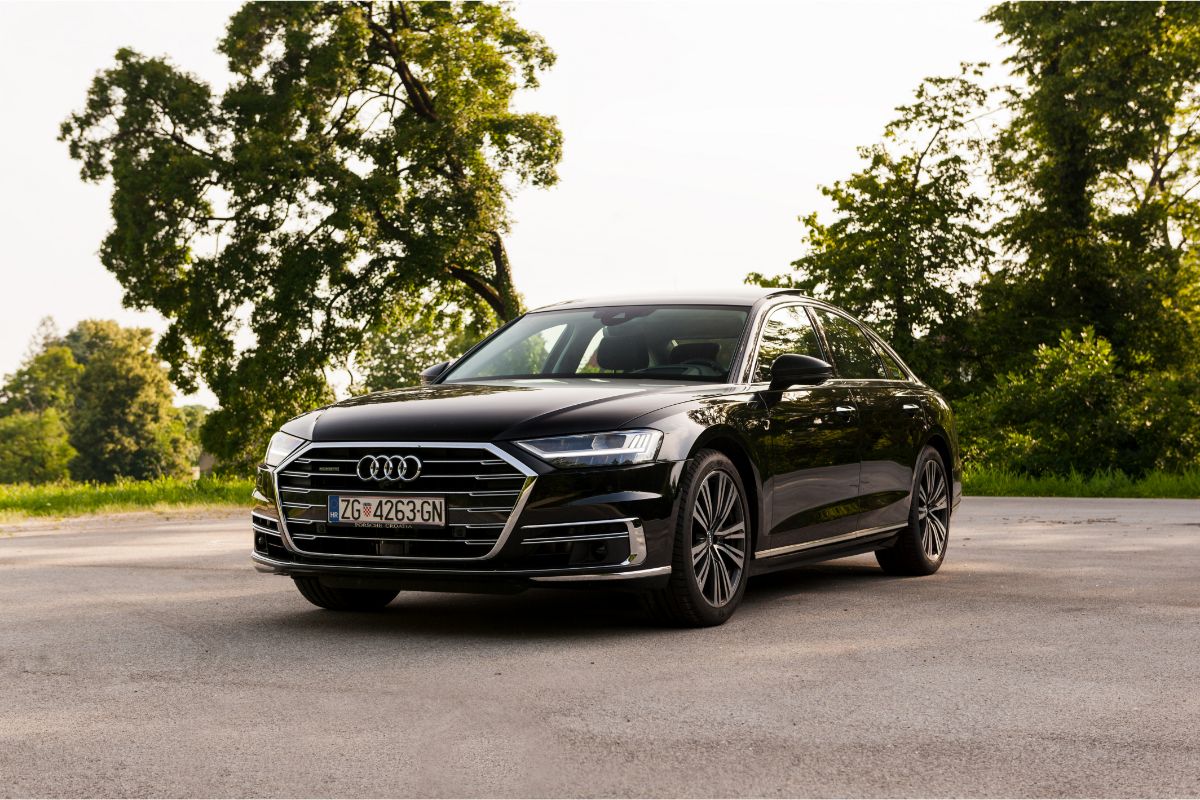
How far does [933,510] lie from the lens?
9.38m

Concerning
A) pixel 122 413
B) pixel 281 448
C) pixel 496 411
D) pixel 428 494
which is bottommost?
pixel 428 494

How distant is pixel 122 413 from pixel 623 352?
99.9 m

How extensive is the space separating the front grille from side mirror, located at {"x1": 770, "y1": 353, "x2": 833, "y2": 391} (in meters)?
1.70

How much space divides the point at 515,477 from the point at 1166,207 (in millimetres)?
34955

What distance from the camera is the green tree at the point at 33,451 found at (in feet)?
328

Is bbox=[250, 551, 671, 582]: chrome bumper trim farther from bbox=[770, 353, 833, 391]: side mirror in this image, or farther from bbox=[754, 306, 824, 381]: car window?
bbox=[754, 306, 824, 381]: car window

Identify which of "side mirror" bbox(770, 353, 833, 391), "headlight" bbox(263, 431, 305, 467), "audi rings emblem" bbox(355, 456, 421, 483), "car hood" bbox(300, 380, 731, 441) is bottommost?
"audi rings emblem" bbox(355, 456, 421, 483)

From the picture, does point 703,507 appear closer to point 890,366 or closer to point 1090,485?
point 890,366

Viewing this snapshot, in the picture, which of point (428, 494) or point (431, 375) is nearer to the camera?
point (428, 494)

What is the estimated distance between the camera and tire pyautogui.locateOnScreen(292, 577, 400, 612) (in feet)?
24.5

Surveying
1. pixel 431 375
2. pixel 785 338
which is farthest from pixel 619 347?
pixel 431 375

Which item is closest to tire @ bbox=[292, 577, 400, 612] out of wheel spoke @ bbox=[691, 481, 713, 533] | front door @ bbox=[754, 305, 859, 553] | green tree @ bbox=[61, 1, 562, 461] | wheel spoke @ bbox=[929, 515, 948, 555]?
wheel spoke @ bbox=[691, 481, 713, 533]

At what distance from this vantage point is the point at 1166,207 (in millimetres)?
37406

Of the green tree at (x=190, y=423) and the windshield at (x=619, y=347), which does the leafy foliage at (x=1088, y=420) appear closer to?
the windshield at (x=619, y=347)
